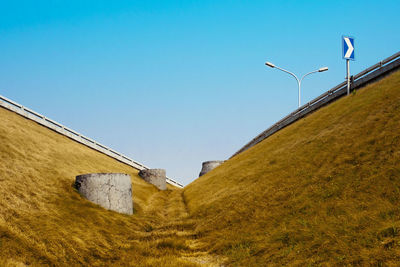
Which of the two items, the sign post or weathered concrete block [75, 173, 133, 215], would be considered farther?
the sign post

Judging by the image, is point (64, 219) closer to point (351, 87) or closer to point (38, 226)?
point (38, 226)

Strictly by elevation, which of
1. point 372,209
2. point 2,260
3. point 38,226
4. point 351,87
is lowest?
point 2,260

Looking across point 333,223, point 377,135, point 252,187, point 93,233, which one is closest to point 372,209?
point 333,223

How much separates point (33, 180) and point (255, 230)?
9.08 m

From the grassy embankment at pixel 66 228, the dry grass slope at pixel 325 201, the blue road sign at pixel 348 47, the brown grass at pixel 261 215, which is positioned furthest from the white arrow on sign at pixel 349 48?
the grassy embankment at pixel 66 228

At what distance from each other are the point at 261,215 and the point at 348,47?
15.9 metres

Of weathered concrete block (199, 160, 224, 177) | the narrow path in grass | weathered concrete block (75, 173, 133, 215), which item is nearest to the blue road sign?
the narrow path in grass

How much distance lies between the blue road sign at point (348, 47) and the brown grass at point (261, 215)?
18.9ft

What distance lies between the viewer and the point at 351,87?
24562mm

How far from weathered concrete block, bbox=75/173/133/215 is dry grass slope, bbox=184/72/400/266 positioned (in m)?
3.50

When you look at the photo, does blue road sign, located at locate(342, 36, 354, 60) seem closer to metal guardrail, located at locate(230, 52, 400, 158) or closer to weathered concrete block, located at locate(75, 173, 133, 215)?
metal guardrail, located at locate(230, 52, 400, 158)

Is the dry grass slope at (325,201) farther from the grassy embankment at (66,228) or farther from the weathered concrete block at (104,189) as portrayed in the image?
the weathered concrete block at (104,189)

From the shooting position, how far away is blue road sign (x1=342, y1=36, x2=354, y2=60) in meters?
23.4

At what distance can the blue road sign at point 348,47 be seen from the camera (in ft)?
76.7
